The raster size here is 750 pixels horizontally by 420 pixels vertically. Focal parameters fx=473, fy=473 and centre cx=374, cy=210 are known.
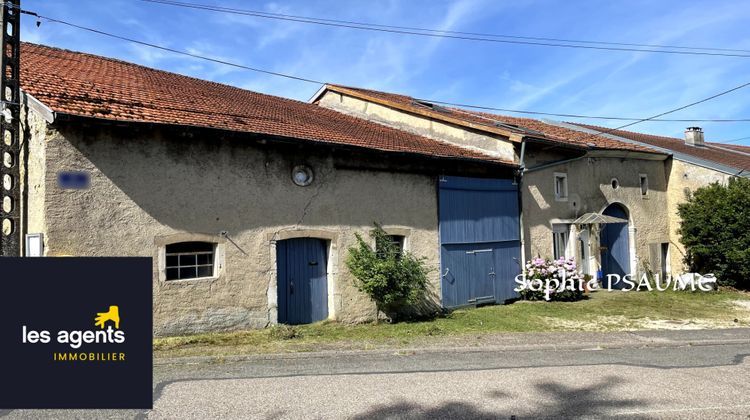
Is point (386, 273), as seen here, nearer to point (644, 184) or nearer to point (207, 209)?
point (207, 209)

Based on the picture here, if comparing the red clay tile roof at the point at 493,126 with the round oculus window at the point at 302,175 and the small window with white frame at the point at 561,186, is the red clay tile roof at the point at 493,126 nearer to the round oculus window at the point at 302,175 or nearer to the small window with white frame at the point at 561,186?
the small window with white frame at the point at 561,186

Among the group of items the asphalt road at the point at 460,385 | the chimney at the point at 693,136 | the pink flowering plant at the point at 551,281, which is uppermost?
the chimney at the point at 693,136

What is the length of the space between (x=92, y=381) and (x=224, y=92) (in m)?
10.7

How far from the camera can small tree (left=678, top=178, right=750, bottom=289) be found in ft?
47.0

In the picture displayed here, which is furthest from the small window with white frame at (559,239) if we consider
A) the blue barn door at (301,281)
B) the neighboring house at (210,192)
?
the blue barn door at (301,281)

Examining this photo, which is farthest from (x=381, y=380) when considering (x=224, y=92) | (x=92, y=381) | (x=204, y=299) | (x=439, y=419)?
(x=224, y=92)

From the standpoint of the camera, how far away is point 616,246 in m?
15.9

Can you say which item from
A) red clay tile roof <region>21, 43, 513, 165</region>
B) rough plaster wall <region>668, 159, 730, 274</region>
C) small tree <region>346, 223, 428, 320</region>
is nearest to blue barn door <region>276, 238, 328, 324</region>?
small tree <region>346, 223, 428, 320</region>

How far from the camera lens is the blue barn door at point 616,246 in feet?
51.4

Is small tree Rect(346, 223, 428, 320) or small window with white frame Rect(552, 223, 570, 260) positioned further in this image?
small window with white frame Rect(552, 223, 570, 260)

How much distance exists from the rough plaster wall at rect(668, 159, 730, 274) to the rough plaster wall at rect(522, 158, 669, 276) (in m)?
0.23

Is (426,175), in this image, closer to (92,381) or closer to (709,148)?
(92,381)

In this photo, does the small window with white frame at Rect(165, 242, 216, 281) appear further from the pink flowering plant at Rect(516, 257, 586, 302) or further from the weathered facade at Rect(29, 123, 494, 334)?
the pink flowering plant at Rect(516, 257, 586, 302)

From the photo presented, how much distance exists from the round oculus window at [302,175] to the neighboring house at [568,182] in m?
3.86
